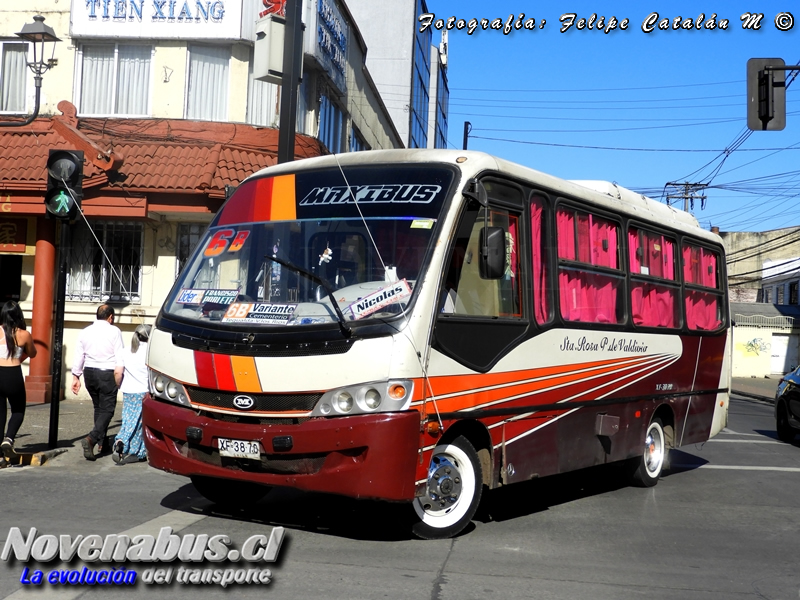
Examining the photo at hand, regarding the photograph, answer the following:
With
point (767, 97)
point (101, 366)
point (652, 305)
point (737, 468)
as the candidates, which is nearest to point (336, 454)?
point (101, 366)

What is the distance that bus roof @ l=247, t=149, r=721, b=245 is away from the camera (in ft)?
23.6

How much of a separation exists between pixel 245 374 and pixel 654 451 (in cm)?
572

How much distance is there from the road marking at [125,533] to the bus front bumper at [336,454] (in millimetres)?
715

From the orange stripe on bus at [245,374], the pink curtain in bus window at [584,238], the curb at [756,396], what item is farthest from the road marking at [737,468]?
the curb at [756,396]

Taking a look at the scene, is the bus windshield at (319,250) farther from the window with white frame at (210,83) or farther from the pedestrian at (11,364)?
the window with white frame at (210,83)

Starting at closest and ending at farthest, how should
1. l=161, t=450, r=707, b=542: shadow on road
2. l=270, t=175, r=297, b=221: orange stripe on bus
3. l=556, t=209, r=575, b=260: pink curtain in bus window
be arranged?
l=161, t=450, r=707, b=542: shadow on road < l=270, t=175, r=297, b=221: orange stripe on bus < l=556, t=209, r=575, b=260: pink curtain in bus window

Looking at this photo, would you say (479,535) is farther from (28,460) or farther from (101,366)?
(28,460)

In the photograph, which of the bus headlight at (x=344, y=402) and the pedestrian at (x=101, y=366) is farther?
the pedestrian at (x=101, y=366)

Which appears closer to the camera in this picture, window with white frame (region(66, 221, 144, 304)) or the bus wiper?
the bus wiper

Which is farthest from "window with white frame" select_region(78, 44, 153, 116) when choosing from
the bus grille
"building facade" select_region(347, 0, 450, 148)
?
"building facade" select_region(347, 0, 450, 148)

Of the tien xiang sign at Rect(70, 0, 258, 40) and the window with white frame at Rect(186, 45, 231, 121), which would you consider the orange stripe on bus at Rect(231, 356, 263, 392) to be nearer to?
the window with white frame at Rect(186, 45, 231, 121)

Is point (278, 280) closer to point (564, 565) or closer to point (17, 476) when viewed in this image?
point (564, 565)

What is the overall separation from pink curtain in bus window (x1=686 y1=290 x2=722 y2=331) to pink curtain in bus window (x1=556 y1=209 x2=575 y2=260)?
3.13 metres

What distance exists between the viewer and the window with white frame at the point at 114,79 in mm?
16734
